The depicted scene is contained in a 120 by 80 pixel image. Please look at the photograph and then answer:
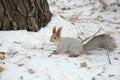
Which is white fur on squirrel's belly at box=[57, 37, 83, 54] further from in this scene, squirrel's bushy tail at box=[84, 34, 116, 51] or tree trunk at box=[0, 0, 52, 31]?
tree trunk at box=[0, 0, 52, 31]

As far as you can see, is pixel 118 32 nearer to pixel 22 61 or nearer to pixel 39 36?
pixel 39 36

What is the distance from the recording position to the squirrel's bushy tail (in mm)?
3670

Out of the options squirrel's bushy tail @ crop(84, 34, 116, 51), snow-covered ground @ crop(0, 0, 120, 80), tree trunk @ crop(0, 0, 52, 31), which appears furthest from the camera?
tree trunk @ crop(0, 0, 52, 31)

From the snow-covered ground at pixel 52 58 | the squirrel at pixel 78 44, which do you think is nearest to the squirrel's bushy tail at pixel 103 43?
the squirrel at pixel 78 44

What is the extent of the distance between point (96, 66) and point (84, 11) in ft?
9.47

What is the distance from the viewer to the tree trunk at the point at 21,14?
13.8ft

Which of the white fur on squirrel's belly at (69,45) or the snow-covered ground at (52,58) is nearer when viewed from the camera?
the snow-covered ground at (52,58)

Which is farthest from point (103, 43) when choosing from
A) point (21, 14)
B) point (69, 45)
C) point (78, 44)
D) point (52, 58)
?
point (21, 14)

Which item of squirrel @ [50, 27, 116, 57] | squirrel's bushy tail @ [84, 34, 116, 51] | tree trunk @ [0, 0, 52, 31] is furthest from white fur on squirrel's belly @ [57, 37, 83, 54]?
tree trunk @ [0, 0, 52, 31]

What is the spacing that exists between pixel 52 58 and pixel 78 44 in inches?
14.4

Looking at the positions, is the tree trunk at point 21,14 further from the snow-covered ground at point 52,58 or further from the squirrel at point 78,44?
the squirrel at point 78,44

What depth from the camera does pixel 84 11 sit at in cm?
619

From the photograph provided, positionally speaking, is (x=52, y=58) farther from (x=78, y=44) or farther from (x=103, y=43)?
(x=103, y=43)

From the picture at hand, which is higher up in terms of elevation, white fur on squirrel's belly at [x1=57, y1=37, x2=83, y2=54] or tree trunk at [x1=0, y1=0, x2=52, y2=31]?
tree trunk at [x1=0, y1=0, x2=52, y2=31]
